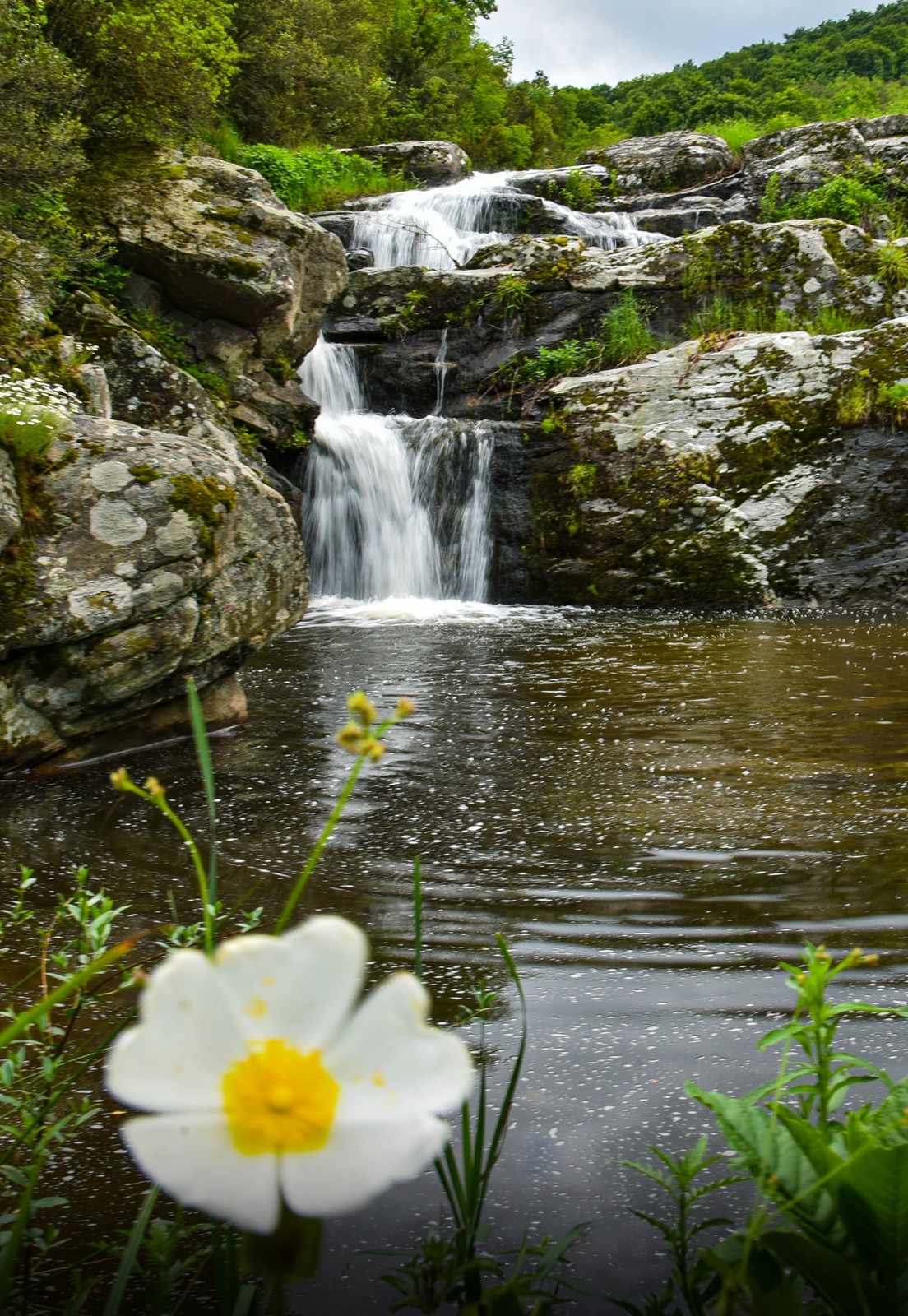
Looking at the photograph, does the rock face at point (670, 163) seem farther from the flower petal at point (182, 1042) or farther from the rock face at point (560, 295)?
the flower petal at point (182, 1042)

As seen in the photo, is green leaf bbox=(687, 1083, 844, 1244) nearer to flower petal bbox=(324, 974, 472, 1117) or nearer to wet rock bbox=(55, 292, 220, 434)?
flower petal bbox=(324, 974, 472, 1117)

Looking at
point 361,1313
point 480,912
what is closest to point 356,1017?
point 361,1313

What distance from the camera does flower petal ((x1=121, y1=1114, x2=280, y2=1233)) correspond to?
460 millimetres

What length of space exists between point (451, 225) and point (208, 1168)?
56.4 feet

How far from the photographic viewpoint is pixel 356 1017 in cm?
50

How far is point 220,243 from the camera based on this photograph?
28.8ft

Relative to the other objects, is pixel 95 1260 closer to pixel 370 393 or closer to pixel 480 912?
pixel 480 912

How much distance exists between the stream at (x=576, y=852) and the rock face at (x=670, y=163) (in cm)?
1401

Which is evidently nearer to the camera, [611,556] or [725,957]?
[725,957]

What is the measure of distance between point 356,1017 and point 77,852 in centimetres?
310

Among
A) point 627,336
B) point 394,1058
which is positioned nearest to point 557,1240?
point 394,1058

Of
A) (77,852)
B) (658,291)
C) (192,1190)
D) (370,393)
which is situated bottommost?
(77,852)

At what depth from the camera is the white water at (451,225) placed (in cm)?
1498

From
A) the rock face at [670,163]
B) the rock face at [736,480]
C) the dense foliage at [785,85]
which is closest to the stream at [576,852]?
the rock face at [736,480]
